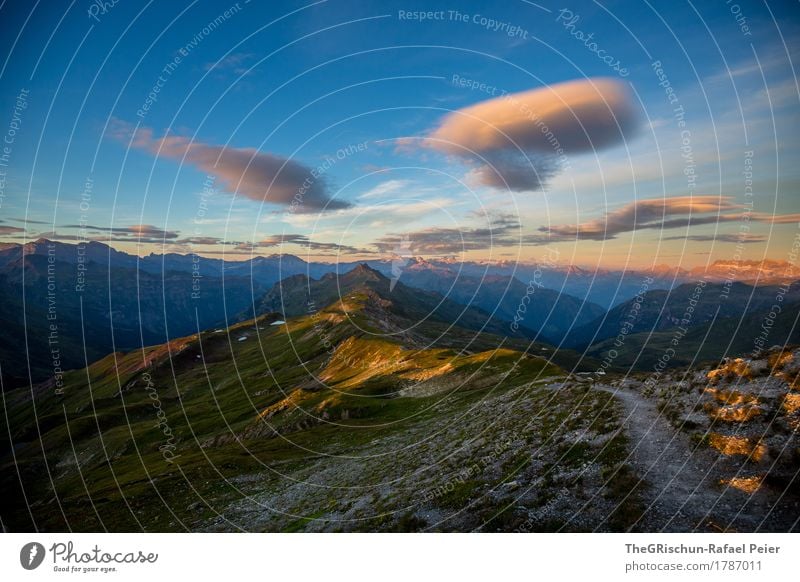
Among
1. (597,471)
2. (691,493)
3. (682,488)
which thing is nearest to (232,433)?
(597,471)

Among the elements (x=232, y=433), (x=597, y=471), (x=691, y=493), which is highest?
(x=691, y=493)

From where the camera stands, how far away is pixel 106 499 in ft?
235

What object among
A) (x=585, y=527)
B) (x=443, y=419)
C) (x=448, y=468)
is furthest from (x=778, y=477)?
(x=443, y=419)

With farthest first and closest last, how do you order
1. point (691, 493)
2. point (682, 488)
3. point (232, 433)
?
point (232, 433)
point (682, 488)
point (691, 493)

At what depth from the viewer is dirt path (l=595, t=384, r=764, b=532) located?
68.0 ft

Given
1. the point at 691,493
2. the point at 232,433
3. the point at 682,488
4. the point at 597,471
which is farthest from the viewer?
the point at 232,433

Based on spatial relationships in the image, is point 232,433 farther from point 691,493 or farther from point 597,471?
point 691,493

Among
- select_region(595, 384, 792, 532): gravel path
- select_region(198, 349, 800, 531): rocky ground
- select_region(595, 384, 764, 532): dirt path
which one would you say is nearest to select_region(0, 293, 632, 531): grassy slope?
select_region(198, 349, 800, 531): rocky ground

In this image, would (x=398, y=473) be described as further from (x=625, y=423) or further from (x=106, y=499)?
(x=106, y=499)

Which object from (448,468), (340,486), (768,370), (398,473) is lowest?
(340,486)

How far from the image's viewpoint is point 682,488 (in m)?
22.8

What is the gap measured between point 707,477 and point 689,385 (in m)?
18.5

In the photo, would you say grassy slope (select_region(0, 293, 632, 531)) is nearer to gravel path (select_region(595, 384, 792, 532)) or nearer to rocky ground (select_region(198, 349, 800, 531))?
rocky ground (select_region(198, 349, 800, 531))

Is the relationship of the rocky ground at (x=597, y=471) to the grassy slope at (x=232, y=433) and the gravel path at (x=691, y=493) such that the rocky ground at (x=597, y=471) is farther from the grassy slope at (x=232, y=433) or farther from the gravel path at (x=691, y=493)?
the grassy slope at (x=232, y=433)
